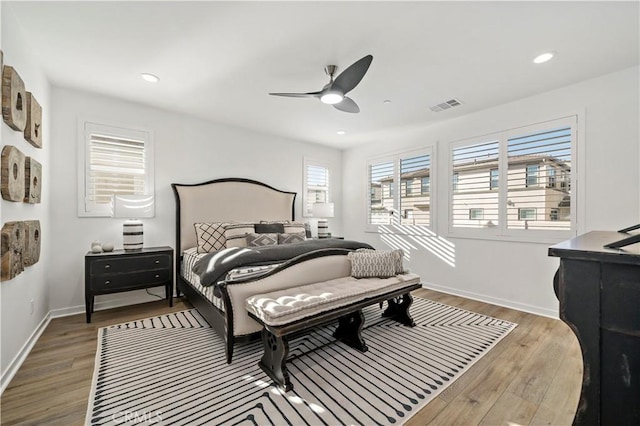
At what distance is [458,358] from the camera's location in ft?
7.55

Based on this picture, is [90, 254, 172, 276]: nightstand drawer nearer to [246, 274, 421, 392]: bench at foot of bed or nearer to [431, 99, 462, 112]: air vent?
[246, 274, 421, 392]: bench at foot of bed

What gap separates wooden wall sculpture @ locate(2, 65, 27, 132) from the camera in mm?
1869

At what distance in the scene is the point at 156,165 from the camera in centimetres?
384

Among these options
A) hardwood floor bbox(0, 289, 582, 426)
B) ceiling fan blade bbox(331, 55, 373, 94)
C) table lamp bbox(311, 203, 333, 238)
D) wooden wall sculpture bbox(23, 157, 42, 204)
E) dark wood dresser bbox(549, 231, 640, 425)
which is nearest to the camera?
dark wood dresser bbox(549, 231, 640, 425)

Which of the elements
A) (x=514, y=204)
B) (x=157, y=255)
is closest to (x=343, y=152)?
(x=514, y=204)

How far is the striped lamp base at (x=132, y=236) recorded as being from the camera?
337cm

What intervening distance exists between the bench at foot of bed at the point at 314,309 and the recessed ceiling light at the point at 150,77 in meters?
2.59

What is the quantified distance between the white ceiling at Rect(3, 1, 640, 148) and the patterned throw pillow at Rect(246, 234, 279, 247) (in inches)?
70.2

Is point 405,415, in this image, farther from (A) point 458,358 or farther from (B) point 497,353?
(B) point 497,353

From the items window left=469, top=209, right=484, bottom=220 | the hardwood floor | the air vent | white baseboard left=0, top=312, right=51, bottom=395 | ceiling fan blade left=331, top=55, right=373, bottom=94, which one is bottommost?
the hardwood floor

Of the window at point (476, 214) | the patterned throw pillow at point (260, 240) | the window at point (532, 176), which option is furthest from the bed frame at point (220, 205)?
the window at point (532, 176)

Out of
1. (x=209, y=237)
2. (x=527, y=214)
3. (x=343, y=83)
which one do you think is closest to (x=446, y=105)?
(x=527, y=214)

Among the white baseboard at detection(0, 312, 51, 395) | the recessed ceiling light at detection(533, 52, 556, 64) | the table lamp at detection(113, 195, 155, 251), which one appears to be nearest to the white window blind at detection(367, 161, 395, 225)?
the recessed ceiling light at detection(533, 52, 556, 64)

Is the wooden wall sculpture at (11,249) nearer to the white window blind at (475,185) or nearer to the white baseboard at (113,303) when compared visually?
the white baseboard at (113,303)
